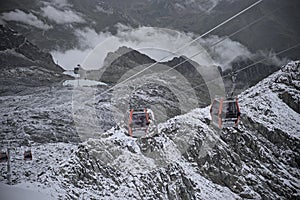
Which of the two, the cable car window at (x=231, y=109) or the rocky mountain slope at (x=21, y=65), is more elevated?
the rocky mountain slope at (x=21, y=65)

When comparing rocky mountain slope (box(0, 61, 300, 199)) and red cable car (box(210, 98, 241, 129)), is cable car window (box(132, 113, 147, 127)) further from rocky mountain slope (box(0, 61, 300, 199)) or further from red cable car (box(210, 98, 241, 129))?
rocky mountain slope (box(0, 61, 300, 199))

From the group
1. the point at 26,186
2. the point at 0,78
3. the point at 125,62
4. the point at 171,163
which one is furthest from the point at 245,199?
the point at 125,62

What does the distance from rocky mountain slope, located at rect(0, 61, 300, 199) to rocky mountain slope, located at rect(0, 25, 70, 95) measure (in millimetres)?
11989

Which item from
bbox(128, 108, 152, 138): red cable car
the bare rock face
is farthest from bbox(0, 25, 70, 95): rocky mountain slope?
the bare rock face

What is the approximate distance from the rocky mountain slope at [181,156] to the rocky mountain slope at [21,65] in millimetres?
11989

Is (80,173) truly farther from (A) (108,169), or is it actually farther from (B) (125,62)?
(B) (125,62)

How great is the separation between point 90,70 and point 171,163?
155 feet

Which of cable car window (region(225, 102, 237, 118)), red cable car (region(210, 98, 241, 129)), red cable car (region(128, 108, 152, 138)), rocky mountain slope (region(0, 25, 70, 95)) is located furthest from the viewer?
rocky mountain slope (region(0, 25, 70, 95))

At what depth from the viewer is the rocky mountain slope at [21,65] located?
5346cm

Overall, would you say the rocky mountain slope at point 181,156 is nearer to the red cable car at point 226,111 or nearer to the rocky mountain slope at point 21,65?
the red cable car at point 226,111

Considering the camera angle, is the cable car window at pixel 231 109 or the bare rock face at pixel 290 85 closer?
the cable car window at pixel 231 109

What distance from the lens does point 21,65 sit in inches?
2517

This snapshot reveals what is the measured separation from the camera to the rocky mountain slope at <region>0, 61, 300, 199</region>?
23812 mm

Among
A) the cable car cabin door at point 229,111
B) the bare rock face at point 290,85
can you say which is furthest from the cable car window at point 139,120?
the bare rock face at point 290,85
